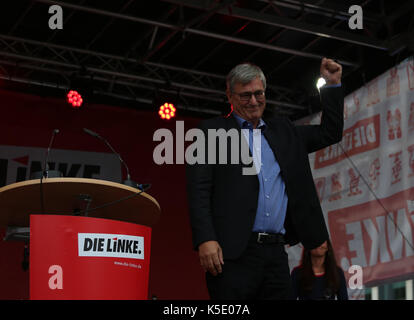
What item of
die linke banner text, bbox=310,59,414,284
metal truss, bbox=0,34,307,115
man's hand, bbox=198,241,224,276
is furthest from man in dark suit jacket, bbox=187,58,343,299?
metal truss, bbox=0,34,307,115

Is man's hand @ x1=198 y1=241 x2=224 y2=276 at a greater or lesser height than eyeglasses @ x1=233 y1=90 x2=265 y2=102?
lesser

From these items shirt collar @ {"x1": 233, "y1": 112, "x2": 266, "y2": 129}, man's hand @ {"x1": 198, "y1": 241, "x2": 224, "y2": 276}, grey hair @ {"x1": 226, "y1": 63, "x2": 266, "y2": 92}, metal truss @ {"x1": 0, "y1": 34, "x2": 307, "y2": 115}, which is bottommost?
man's hand @ {"x1": 198, "y1": 241, "x2": 224, "y2": 276}

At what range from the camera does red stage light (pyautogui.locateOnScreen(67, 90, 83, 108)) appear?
780cm

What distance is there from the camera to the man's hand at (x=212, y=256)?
2.07 metres

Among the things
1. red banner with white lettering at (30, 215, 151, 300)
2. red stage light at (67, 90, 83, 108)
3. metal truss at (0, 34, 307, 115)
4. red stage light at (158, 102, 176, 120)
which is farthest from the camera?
red stage light at (158, 102, 176, 120)

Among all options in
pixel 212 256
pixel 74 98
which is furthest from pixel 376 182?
pixel 212 256

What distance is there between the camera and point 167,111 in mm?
8156

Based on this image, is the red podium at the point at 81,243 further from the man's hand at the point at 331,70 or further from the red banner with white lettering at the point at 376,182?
the red banner with white lettering at the point at 376,182

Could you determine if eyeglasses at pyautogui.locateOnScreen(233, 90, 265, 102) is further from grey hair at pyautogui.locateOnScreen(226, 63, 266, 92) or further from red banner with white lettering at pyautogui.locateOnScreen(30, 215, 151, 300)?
red banner with white lettering at pyautogui.locateOnScreen(30, 215, 151, 300)

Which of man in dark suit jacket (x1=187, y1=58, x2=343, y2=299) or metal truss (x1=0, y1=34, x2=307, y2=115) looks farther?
metal truss (x1=0, y1=34, x2=307, y2=115)

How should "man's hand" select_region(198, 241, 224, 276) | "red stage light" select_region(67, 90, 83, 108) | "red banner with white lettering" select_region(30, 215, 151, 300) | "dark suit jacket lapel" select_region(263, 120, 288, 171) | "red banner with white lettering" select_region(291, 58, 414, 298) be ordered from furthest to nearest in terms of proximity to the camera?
"red stage light" select_region(67, 90, 83, 108) < "red banner with white lettering" select_region(291, 58, 414, 298) < "red banner with white lettering" select_region(30, 215, 151, 300) < "dark suit jacket lapel" select_region(263, 120, 288, 171) < "man's hand" select_region(198, 241, 224, 276)

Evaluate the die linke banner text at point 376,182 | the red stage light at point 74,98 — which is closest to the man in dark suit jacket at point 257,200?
the die linke banner text at point 376,182

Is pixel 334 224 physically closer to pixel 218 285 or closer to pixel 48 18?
pixel 48 18

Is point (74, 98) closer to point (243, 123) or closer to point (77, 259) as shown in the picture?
point (77, 259)
